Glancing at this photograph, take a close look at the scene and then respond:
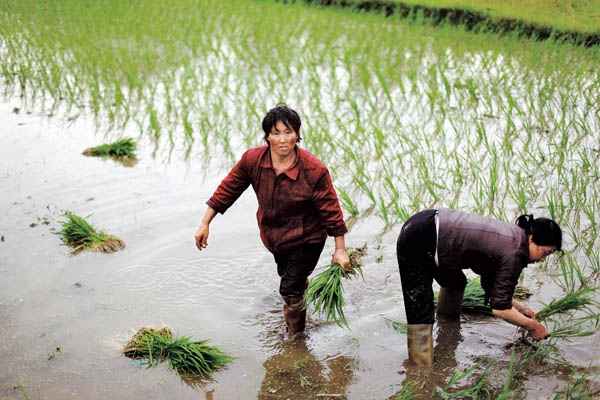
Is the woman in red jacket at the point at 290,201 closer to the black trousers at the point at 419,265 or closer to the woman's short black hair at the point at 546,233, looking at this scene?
the black trousers at the point at 419,265

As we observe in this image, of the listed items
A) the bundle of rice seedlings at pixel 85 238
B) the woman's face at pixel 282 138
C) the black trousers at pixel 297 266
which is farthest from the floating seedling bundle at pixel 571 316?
the bundle of rice seedlings at pixel 85 238

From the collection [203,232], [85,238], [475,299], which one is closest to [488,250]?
[475,299]

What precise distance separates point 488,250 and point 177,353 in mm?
1334

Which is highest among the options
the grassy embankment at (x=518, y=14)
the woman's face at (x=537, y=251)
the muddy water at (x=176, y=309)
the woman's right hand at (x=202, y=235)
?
the grassy embankment at (x=518, y=14)

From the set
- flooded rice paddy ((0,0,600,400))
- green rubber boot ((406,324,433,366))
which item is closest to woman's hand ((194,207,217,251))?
flooded rice paddy ((0,0,600,400))

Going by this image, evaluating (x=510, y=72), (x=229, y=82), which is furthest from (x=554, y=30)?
(x=229, y=82)

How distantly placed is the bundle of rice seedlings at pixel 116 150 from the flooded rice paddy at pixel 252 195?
9 cm

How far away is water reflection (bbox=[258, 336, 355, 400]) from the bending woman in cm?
32

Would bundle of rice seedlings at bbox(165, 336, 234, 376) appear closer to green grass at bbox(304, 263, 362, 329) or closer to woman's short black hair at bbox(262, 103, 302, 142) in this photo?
green grass at bbox(304, 263, 362, 329)

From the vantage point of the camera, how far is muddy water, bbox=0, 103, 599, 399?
2561 millimetres

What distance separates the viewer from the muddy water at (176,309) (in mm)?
2561

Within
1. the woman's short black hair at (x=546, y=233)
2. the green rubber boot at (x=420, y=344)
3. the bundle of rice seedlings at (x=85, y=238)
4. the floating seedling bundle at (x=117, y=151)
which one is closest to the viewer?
the woman's short black hair at (x=546, y=233)

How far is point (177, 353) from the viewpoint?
2.64 meters

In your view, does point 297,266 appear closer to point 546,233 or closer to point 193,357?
point 193,357
